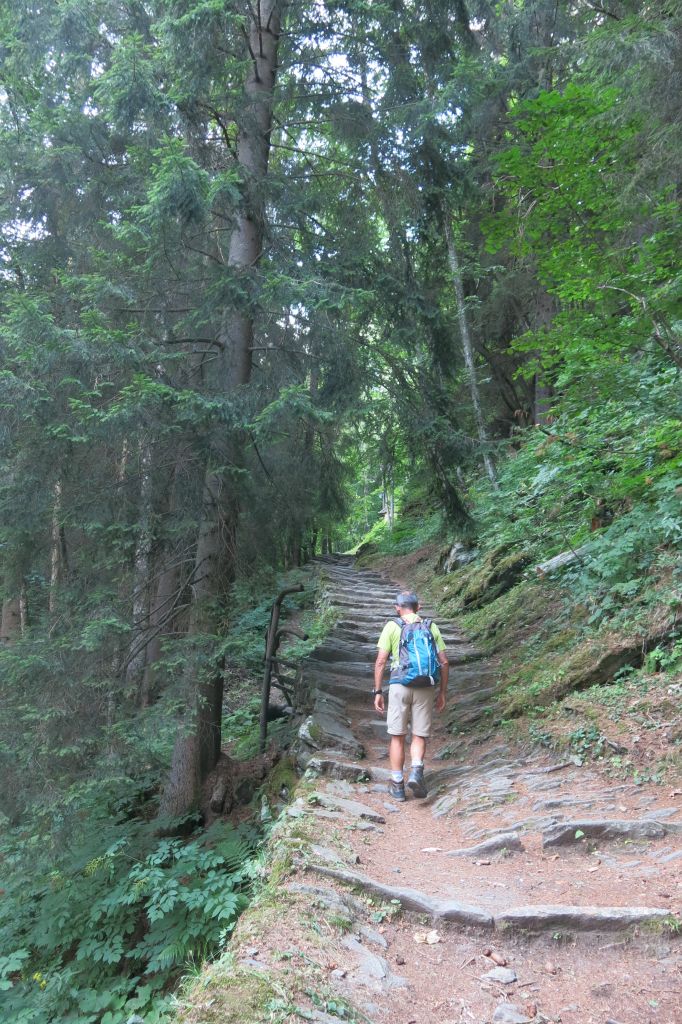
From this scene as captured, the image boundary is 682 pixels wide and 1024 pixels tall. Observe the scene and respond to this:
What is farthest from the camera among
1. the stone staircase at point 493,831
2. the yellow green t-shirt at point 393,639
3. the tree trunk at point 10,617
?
the tree trunk at point 10,617

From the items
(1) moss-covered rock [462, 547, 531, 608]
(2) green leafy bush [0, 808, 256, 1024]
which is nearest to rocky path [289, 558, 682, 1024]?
(2) green leafy bush [0, 808, 256, 1024]

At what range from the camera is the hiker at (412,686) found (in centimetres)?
557

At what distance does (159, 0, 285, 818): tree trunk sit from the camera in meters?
6.12

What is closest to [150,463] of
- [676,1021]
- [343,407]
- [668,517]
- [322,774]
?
[343,407]

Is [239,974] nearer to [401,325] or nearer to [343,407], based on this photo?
[343,407]

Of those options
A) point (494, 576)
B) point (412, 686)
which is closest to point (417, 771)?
point (412, 686)

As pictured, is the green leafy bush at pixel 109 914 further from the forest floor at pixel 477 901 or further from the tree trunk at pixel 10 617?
the tree trunk at pixel 10 617

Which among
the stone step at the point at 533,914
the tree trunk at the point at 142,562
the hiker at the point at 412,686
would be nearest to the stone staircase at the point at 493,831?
the stone step at the point at 533,914

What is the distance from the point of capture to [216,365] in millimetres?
7164

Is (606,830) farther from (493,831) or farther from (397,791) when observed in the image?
(397,791)

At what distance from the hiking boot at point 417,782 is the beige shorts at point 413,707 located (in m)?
0.30

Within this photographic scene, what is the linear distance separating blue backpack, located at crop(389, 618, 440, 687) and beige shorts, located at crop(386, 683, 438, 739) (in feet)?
0.31

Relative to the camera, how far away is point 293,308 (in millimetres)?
7082

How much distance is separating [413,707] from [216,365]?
4299 millimetres
